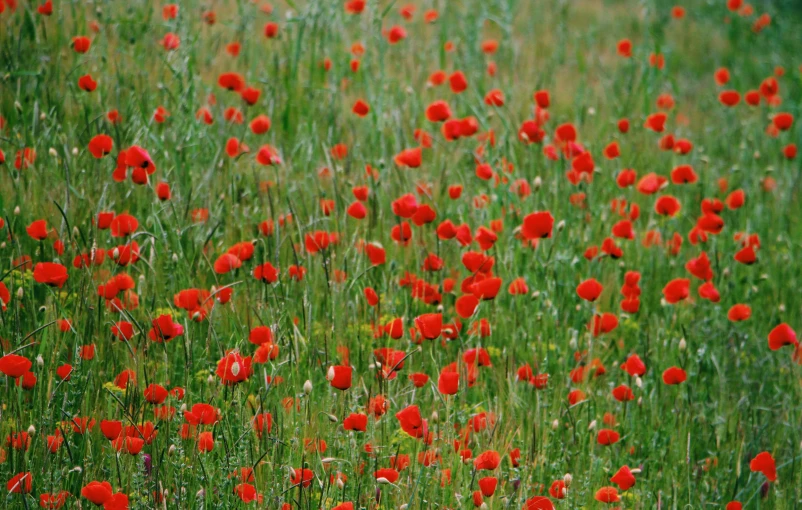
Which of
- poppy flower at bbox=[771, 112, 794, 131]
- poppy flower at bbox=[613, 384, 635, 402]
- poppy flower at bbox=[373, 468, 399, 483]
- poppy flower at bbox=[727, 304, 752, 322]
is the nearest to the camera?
poppy flower at bbox=[373, 468, 399, 483]

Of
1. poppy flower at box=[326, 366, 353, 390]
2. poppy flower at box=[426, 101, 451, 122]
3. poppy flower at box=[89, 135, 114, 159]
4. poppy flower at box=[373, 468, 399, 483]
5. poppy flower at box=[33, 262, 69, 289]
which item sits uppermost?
poppy flower at box=[426, 101, 451, 122]

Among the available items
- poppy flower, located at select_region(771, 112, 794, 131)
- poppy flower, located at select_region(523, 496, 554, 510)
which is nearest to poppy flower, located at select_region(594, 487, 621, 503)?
poppy flower, located at select_region(523, 496, 554, 510)

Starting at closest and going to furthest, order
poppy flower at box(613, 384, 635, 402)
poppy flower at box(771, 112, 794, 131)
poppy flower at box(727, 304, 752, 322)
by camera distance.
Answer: poppy flower at box(613, 384, 635, 402) → poppy flower at box(727, 304, 752, 322) → poppy flower at box(771, 112, 794, 131)

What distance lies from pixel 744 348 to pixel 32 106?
2.88 m

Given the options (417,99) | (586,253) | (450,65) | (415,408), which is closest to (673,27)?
(450,65)

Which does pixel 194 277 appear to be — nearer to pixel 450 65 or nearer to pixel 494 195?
pixel 494 195

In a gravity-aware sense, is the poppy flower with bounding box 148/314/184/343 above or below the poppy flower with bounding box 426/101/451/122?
below

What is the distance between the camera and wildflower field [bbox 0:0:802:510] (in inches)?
80.9

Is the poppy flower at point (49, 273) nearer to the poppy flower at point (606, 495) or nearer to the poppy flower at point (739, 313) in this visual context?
the poppy flower at point (606, 495)

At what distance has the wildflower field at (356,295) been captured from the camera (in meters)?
2.05

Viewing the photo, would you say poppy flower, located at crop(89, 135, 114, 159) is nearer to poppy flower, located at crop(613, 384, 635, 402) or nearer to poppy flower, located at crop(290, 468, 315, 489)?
poppy flower, located at crop(290, 468, 315, 489)

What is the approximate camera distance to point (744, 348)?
3.17m

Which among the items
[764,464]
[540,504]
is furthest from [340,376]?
[764,464]

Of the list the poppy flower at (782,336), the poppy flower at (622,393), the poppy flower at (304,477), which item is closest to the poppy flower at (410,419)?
the poppy flower at (304,477)
